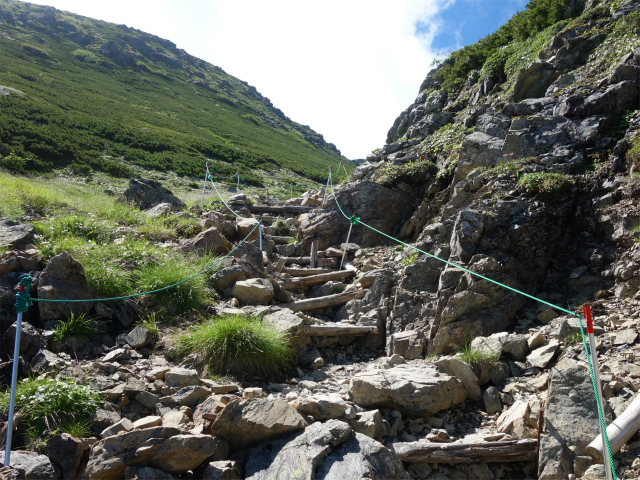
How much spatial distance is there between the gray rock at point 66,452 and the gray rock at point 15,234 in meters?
4.45

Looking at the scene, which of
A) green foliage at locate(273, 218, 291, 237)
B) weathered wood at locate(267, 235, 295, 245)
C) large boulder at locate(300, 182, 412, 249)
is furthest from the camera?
green foliage at locate(273, 218, 291, 237)

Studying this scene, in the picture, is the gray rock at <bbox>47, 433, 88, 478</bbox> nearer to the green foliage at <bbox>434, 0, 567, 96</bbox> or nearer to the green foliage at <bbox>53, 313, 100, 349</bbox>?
the green foliage at <bbox>53, 313, 100, 349</bbox>

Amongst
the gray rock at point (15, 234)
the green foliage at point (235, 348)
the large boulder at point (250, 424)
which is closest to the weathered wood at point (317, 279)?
the green foliage at point (235, 348)

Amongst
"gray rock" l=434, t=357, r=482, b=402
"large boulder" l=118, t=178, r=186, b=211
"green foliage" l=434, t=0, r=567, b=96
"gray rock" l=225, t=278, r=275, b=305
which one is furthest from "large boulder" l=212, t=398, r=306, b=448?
"green foliage" l=434, t=0, r=567, b=96

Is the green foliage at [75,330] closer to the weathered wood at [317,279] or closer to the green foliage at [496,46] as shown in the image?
the weathered wood at [317,279]

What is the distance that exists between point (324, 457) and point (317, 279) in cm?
633

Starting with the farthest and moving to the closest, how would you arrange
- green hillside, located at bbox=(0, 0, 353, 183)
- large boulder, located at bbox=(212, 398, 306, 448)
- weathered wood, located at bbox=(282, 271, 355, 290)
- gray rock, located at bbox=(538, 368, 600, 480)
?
green hillside, located at bbox=(0, 0, 353, 183), weathered wood, located at bbox=(282, 271, 355, 290), large boulder, located at bbox=(212, 398, 306, 448), gray rock, located at bbox=(538, 368, 600, 480)

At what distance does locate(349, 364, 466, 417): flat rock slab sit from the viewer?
15.5 ft

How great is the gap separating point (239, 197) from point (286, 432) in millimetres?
12968

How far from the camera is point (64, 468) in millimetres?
3512

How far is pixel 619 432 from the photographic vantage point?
359cm

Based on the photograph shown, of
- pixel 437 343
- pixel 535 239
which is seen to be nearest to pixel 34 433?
pixel 437 343

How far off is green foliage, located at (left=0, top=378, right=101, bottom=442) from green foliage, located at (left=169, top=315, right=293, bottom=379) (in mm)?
1476

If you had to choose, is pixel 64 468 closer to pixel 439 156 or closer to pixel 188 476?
pixel 188 476
